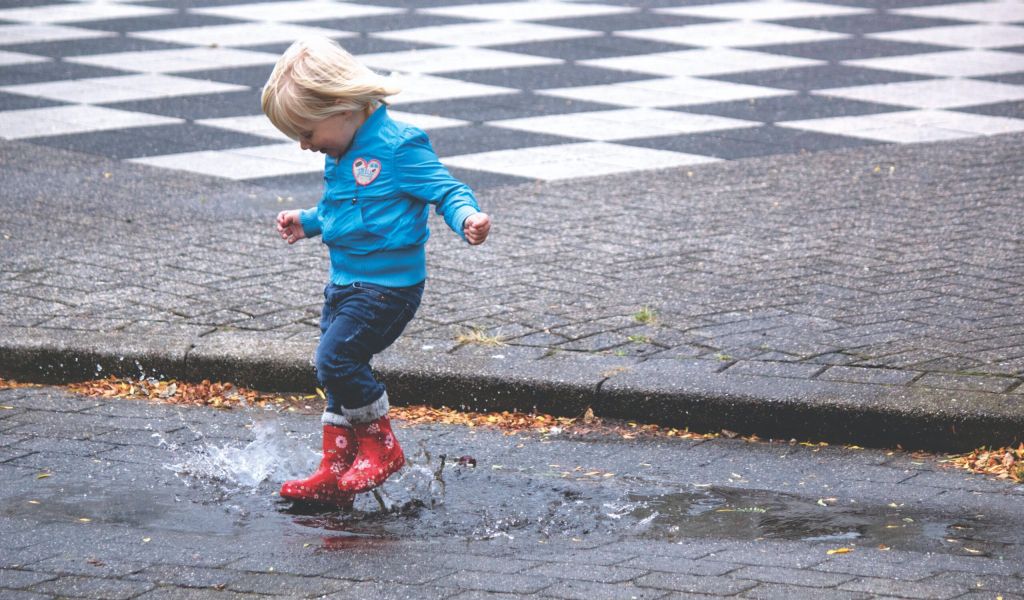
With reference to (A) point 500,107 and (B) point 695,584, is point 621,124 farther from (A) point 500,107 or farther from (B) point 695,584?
(B) point 695,584

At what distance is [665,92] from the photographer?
8.95 meters

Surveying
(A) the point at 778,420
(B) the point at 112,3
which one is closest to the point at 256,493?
(A) the point at 778,420

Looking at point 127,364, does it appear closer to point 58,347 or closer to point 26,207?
point 58,347

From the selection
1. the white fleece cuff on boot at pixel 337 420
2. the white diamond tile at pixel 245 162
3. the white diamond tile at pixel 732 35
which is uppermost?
the white diamond tile at pixel 732 35

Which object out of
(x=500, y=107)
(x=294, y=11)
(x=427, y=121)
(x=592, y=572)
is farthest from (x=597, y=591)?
(x=294, y=11)

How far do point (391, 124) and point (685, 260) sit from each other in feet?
7.43

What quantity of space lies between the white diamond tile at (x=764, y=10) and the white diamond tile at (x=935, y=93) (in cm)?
263

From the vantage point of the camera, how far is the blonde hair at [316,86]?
11.2ft

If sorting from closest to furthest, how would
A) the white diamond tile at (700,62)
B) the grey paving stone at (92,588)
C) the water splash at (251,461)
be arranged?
the grey paving stone at (92,588) → the water splash at (251,461) → the white diamond tile at (700,62)

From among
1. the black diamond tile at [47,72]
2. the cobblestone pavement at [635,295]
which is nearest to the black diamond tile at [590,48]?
the black diamond tile at [47,72]

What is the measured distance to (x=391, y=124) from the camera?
11.7 ft

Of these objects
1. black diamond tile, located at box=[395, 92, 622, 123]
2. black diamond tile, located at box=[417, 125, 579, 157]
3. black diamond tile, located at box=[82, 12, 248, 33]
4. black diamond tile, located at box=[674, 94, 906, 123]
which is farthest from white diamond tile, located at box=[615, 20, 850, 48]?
black diamond tile, located at box=[82, 12, 248, 33]

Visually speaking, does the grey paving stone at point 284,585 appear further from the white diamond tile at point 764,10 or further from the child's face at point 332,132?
the white diamond tile at point 764,10

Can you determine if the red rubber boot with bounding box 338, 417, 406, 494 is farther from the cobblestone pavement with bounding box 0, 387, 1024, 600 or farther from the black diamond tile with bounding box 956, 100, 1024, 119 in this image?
the black diamond tile with bounding box 956, 100, 1024, 119
